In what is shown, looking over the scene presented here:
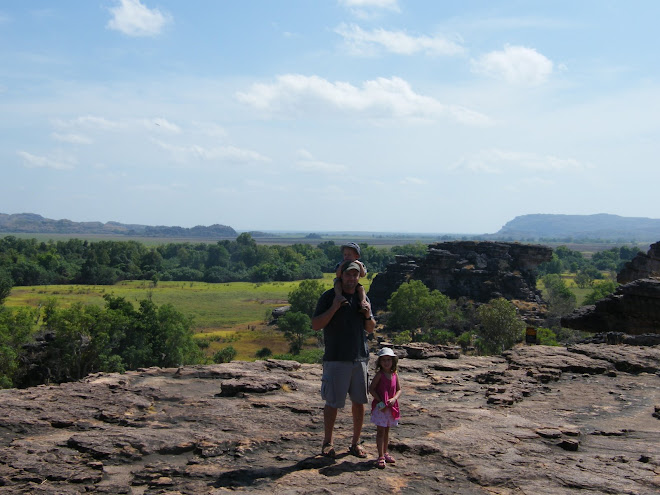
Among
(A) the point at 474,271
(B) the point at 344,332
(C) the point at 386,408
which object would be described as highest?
(B) the point at 344,332

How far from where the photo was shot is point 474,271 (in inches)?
2923

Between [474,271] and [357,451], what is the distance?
6996cm

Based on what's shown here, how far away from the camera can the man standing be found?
6.98 metres

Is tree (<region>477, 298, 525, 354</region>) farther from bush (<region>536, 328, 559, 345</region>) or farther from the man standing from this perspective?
the man standing

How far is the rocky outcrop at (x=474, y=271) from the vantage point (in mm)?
72000

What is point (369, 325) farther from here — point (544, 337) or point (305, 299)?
point (305, 299)

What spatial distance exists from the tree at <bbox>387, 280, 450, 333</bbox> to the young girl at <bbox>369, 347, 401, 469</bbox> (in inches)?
2066

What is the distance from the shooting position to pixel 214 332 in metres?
59.2

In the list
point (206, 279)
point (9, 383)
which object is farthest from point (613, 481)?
point (206, 279)

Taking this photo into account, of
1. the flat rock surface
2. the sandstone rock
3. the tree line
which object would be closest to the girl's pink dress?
the flat rock surface

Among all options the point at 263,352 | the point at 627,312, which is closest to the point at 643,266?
the point at 627,312

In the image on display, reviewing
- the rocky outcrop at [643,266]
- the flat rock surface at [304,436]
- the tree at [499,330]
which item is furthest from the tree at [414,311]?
the flat rock surface at [304,436]

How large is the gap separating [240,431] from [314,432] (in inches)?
42.6

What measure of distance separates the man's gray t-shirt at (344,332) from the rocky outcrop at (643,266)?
2785 cm
